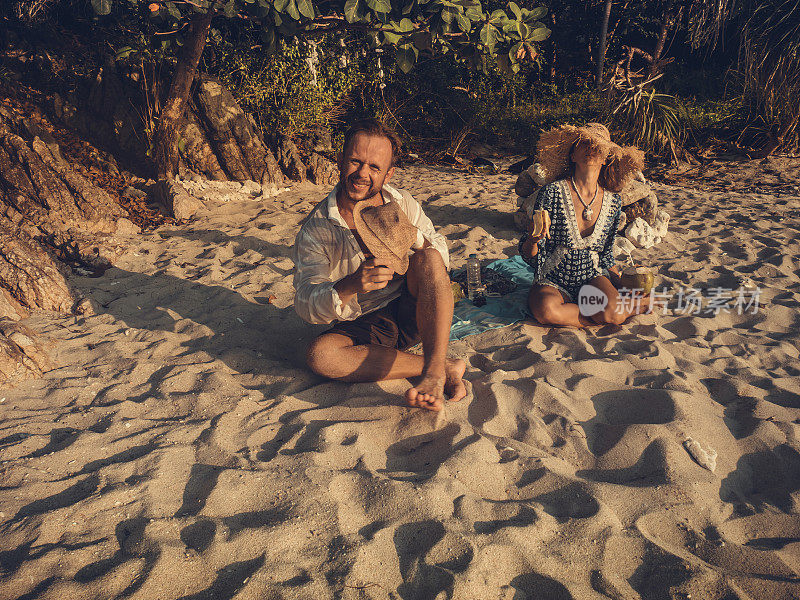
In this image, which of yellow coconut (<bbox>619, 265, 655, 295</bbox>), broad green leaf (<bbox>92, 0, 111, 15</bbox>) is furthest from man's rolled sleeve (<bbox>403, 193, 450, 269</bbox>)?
broad green leaf (<bbox>92, 0, 111, 15</bbox>)

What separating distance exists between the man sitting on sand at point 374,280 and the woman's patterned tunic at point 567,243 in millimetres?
1133

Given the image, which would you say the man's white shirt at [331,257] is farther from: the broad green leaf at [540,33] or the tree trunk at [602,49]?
the tree trunk at [602,49]

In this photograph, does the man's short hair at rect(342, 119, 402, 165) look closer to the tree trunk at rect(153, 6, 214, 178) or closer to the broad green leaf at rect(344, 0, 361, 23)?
the broad green leaf at rect(344, 0, 361, 23)

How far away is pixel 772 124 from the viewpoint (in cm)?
743

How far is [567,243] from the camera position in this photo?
11.8 feet

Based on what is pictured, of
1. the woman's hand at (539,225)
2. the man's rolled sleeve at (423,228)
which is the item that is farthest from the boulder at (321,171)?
the man's rolled sleeve at (423,228)

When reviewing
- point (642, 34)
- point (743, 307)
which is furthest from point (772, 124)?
point (743, 307)

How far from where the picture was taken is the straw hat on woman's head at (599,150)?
3404 millimetres

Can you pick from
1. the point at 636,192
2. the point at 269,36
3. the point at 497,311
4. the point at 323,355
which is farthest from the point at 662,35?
the point at 323,355

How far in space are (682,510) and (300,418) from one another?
5.24 feet

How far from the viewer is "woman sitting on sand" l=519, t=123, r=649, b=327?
342 cm

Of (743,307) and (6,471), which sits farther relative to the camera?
(743,307)

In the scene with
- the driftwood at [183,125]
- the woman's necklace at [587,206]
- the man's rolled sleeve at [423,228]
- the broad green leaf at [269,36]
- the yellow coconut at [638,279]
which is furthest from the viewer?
the driftwood at [183,125]

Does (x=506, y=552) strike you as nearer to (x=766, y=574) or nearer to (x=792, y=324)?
(x=766, y=574)
